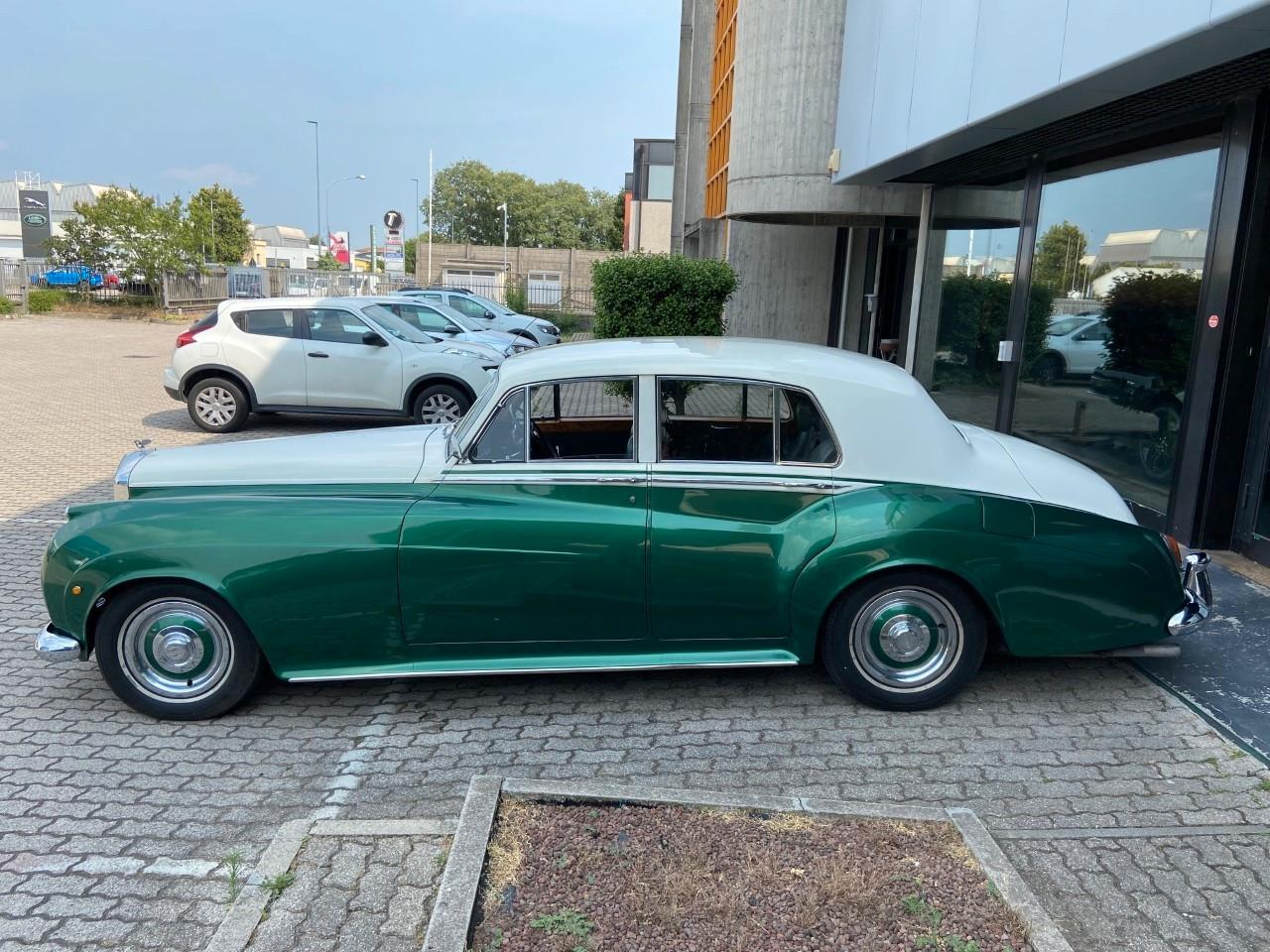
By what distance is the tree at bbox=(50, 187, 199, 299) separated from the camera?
3328 cm

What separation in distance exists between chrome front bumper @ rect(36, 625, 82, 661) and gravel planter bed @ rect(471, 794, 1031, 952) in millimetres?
2089

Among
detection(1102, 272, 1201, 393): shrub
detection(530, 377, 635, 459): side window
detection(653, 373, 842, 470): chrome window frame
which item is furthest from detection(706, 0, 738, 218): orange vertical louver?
detection(653, 373, 842, 470): chrome window frame

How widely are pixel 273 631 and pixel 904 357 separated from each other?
990 centimetres

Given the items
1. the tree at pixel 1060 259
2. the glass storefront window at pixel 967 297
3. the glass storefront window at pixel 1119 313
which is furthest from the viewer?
the glass storefront window at pixel 967 297

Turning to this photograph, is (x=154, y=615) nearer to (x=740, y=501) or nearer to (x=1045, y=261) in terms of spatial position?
(x=740, y=501)

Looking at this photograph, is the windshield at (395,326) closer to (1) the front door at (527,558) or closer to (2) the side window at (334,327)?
(2) the side window at (334,327)

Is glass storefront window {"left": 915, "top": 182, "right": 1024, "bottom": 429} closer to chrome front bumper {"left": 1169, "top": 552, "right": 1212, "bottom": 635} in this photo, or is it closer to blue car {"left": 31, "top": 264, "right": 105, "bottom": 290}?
chrome front bumper {"left": 1169, "top": 552, "right": 1212, "bottom": 635}

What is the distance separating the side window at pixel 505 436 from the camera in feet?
13.9

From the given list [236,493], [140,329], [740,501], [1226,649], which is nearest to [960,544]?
[740,501]

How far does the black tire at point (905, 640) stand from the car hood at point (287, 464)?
Answer: 1.99 m

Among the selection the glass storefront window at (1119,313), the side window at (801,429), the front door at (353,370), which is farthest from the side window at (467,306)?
the side window at (801,429)

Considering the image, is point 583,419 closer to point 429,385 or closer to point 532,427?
point 532,427

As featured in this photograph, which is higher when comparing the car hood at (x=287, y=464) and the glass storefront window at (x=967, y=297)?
the glass storefront window at (x=967, y=297)

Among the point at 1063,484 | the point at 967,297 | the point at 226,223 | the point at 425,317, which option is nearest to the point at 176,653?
the point at 1063,484
